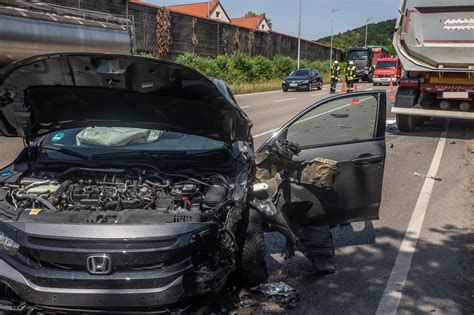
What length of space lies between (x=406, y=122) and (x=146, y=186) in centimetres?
918

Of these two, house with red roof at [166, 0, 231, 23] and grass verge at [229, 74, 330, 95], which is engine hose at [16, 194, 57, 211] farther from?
house with red roof at [166, 0, 231, 23]

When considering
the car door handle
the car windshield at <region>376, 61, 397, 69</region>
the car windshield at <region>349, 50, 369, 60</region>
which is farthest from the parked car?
the car door handle

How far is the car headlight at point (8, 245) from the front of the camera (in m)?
2.66

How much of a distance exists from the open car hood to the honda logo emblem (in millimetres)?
1264

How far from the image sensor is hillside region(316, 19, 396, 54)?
8896cm

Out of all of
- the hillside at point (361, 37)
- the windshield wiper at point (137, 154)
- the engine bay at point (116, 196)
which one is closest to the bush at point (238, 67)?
the windshield wiper at point (137, 154)

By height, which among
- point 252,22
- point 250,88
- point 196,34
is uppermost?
point 252,22

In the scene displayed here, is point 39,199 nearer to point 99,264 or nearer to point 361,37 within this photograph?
point 99,264

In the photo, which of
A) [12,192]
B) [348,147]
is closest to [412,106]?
[348,147]

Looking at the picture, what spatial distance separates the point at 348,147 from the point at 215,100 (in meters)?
1.48

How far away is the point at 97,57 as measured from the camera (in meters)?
2.97

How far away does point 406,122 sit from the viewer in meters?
11.1

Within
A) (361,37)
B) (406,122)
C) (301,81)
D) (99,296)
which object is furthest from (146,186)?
(361,37)

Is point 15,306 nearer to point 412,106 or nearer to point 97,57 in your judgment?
point 97,57
